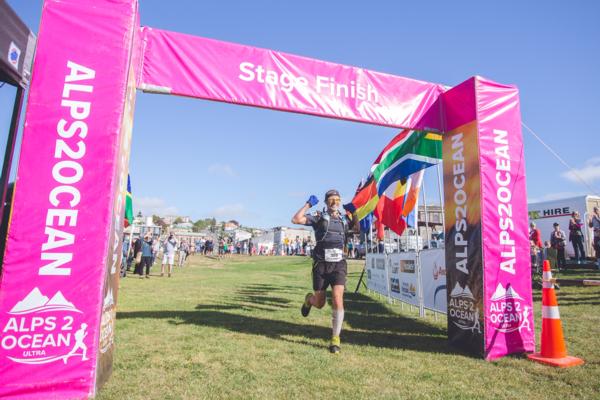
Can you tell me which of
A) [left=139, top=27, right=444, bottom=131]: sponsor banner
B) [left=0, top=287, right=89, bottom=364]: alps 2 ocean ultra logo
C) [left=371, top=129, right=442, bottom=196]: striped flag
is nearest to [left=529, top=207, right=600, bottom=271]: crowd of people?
[left=371, top=129, right=442, bottom=196]: striped flag

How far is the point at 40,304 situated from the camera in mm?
3334

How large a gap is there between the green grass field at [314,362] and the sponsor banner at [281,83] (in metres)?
3.56

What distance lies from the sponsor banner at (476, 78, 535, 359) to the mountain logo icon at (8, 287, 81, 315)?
511 centimetres

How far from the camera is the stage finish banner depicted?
5109 mm

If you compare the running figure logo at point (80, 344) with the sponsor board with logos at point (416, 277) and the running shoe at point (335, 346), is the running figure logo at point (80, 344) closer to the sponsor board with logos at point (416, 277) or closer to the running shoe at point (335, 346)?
the running shoe at point (335, 346)

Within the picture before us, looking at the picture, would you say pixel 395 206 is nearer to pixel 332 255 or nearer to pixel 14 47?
pixel 332 255

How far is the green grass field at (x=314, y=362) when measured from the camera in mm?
3584

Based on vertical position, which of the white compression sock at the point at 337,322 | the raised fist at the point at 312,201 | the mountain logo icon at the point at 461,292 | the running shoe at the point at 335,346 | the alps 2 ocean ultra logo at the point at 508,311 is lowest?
the running shoe at the point at 335,346

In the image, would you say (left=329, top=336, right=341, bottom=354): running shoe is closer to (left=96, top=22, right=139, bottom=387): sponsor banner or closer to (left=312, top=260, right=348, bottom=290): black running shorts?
(left=312, top=260, right=348, bottom=290): black running shorts

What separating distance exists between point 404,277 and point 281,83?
5.81 metres

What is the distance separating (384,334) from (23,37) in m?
7.23

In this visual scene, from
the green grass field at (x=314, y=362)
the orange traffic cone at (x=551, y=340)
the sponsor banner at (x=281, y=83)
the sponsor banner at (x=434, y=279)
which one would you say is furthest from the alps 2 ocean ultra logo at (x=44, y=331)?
the sponsor banner at (x=434, y=279)

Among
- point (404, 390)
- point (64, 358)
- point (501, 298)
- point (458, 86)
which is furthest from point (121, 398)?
point (458, 86)

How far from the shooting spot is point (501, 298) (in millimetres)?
5137
